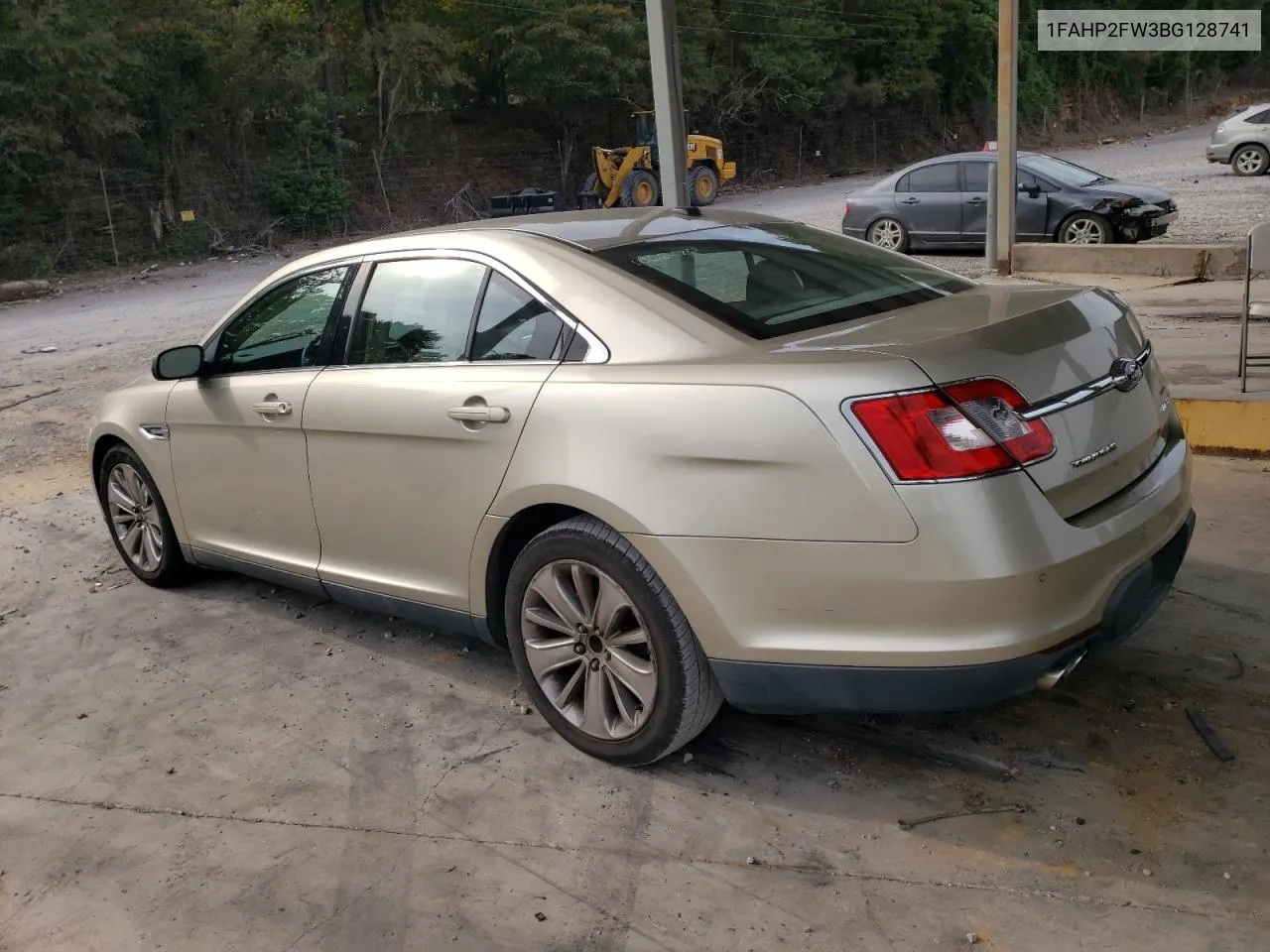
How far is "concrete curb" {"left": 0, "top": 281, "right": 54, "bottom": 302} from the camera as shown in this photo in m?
21.5

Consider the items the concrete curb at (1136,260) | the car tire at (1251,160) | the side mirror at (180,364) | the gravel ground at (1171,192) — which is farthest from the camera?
the car tire at (1251,160)

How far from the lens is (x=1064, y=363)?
300 centimetres

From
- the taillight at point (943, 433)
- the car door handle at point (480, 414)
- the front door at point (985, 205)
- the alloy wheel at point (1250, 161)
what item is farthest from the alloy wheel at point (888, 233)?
the taillight at point (943, 433)

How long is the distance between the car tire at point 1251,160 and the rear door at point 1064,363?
26.8 metres

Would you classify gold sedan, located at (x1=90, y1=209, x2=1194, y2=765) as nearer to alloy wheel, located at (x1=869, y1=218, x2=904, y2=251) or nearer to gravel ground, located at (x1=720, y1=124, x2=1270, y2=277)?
gravel ground, located at (x1=720, y1=124, x2=1270, y2=277)

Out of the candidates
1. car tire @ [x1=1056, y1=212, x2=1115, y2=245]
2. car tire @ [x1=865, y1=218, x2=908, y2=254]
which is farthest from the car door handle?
car tire @ [x1=865, y1=218, x2=908, y2=254]

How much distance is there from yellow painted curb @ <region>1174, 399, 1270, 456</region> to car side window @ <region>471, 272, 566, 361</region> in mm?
4045

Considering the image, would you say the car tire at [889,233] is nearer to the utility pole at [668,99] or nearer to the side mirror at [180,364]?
the utility pole at [668,99]

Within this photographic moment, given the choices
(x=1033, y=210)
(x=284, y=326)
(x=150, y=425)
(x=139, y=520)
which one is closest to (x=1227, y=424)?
(x=284, y=326)

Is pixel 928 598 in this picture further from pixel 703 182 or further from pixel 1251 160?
pixel 703 182

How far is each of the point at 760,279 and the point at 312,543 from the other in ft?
6.28

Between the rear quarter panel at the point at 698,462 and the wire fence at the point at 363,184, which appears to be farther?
the wire fence at the point at 363,184

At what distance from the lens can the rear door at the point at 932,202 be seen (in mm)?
16359

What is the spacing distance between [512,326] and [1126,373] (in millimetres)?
1778
